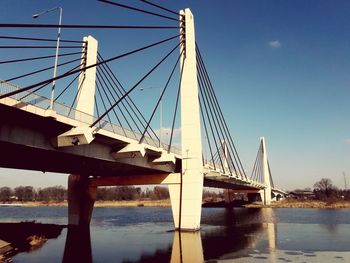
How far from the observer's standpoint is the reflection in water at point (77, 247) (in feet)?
Answer: 62.0

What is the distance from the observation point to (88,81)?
106ft

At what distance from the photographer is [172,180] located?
32.2 m

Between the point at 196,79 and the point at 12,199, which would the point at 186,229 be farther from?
the point at 12,199

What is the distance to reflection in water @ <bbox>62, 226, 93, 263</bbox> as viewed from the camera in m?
18.9

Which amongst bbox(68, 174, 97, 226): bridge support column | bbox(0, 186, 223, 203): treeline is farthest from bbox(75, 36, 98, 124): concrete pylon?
bbox(0, 186, 223, 203): treeline

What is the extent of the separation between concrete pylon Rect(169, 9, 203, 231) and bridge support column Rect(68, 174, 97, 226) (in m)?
9.88

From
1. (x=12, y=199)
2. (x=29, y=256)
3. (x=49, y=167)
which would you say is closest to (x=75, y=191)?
(x=49, y=167)

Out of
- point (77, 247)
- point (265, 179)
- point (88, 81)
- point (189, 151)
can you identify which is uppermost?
point (88, 81)

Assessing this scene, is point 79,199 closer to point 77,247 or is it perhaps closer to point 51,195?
point 77,247

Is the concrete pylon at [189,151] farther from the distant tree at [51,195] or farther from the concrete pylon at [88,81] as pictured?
the distant tree at [51,195]

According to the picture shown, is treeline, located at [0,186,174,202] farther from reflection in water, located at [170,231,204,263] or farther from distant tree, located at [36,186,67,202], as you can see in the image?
reflection in water, located at [170,231,204,263]

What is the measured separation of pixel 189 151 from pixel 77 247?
44.7 ft

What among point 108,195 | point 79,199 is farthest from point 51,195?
point 79,199

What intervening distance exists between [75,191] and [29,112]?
68.4 ft
